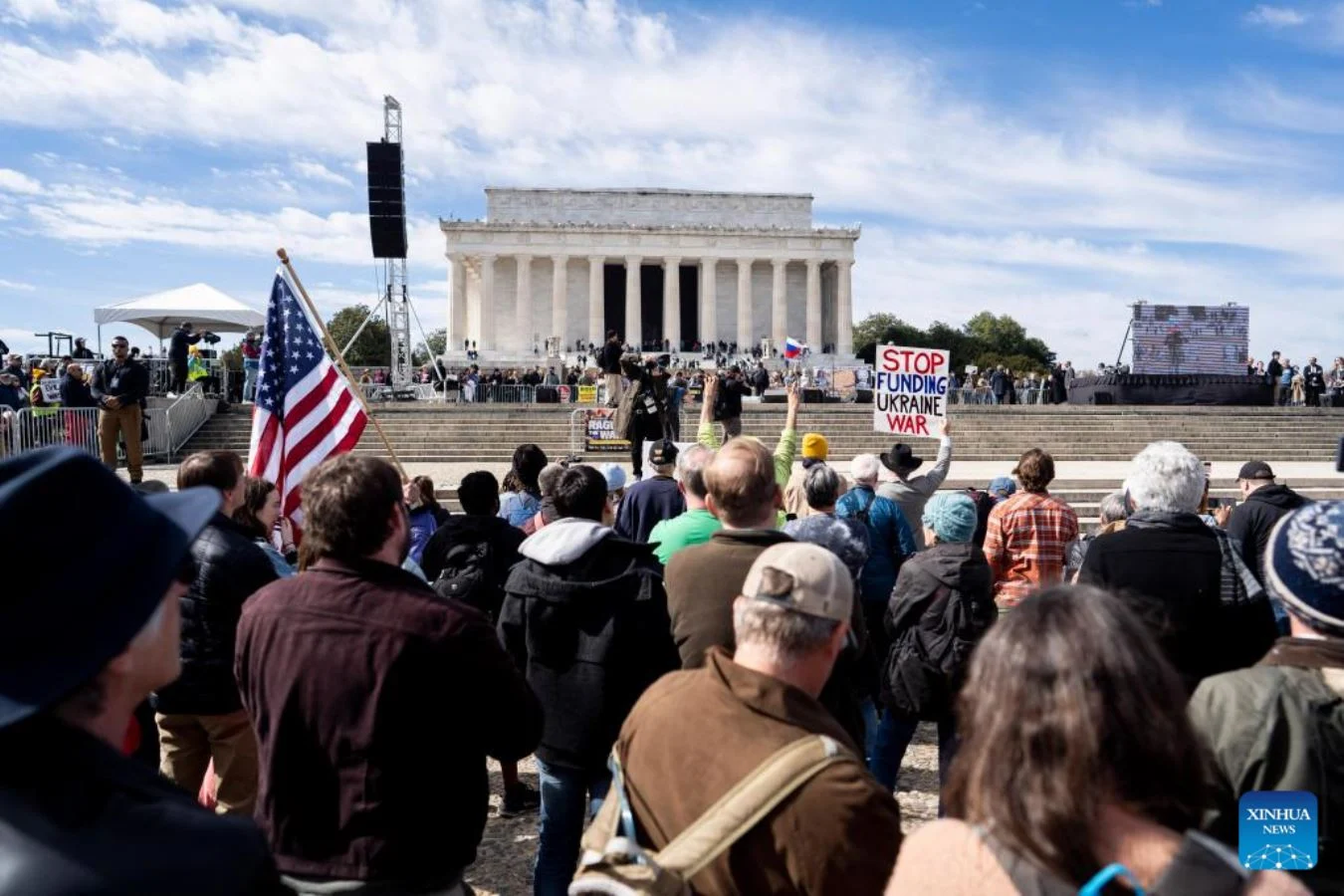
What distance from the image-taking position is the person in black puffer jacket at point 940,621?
14.6 ft

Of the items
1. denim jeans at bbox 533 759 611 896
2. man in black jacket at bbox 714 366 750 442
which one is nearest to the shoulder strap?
denim jeans at bbox 533 759 611 896

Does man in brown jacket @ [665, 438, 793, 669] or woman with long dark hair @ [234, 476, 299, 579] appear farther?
woman with long dark hair @ [234, 476, 299, 579]

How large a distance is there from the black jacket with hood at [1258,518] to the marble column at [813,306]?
62728 mm

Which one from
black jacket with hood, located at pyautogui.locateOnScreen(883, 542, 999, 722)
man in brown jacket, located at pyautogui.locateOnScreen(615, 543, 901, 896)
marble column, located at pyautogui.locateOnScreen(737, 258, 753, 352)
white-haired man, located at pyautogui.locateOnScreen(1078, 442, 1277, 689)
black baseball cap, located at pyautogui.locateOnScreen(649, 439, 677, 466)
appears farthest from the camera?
marble column, located at pyautogui.locateOnScreen(737, 258, 753, 352)

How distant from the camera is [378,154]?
34.1 metres

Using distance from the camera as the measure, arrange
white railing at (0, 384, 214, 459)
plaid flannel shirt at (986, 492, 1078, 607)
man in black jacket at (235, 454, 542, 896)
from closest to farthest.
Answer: man in black jacket at (235, 454, 542, 896)
plaid flannel shirt at (986, 492, 1078, 607)
white railing at (0, 384, 214, 459)

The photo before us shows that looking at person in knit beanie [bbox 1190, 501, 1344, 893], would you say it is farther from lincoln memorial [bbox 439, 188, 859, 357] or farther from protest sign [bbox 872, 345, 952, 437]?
lincoln memorial [bbox 439, 188, 859, 357]

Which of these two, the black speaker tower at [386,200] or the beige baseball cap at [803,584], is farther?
the black speaker tower at [386,200]

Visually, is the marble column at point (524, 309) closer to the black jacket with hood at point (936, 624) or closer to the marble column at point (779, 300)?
the marble column at point (779, 300)

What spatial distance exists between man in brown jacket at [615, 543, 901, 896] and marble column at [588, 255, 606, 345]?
66223 millimetres

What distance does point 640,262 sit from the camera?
69.4 m

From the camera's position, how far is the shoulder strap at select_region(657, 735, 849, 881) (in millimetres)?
2053

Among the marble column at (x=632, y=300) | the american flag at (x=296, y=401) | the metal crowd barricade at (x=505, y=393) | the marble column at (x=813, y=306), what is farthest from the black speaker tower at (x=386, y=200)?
the marble column at (x=813, y=306)

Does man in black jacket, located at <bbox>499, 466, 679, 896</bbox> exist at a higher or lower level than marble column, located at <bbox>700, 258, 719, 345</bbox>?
lower
